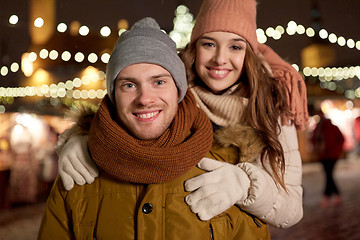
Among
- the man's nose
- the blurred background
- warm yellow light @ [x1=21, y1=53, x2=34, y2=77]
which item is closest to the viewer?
the man's nose

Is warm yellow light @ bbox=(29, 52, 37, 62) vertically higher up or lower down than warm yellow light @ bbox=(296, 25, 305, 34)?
lower down

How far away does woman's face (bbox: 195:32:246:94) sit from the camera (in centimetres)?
220

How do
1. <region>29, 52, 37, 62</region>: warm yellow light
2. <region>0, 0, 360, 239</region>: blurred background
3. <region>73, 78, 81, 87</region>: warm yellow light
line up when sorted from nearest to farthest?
<region>0, 0, 360, 239</region>: blurred background < <region>29, 52, 37, 62</region>: warm yellow light < <region>73, 78, 81, 87</region>: warm yellow light

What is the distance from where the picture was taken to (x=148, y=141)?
5.89ft

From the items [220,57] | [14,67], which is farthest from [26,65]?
[220,57]

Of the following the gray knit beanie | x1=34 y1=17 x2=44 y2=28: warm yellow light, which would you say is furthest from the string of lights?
the gray knit beanie

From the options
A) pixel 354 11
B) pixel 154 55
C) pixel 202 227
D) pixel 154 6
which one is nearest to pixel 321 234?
pixel 354 11

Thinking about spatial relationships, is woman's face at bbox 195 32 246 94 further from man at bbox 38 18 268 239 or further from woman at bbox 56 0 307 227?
man at bbox 38 18 268 239

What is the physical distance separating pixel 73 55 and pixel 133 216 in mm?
3560

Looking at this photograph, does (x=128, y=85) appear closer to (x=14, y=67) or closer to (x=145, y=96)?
(x=145, y=96)

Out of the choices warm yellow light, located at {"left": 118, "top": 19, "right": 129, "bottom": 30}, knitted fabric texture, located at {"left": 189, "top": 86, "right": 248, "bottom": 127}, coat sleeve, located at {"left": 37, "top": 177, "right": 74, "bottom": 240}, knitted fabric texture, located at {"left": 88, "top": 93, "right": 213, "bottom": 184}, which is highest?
warm yellow light, located at {"left": 118, "top": 19, "right": 129, "bottom": 30}

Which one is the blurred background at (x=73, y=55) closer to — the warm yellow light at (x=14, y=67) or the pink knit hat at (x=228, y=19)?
the warm yellow light at (x=14, y=67)

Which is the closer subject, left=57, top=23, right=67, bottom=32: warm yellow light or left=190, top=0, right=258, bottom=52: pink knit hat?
left=190, top=0, right=258, bottom=52: pink knit hat

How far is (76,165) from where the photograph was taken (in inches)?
75.0
